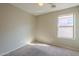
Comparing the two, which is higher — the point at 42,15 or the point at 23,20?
the point at 42,15

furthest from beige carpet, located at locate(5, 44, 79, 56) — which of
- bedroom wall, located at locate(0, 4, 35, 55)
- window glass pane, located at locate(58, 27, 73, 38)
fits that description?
window glass pane, located at locate(58, 27, 73, 38)

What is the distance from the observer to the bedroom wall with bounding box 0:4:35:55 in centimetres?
264

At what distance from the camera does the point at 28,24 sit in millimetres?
4250

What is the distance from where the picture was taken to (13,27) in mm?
3111

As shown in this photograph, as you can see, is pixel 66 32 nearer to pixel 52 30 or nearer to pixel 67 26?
pixel 67 26

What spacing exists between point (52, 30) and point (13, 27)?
1822 millimetres

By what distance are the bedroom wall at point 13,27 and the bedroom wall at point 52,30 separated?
0.55m

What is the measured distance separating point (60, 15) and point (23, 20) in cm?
168

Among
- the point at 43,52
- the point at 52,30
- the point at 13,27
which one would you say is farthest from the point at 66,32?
the point at 13,27

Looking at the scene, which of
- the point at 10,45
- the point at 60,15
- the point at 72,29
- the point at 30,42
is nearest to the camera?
the point at 10,45

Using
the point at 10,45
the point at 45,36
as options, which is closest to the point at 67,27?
the point at 45,36

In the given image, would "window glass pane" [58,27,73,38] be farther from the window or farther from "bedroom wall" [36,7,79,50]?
"bedroom wall" [36,7,79,50]

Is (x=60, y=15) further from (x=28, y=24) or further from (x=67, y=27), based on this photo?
(x=28, y=24)

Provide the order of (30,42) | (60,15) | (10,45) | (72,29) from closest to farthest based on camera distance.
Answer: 1. (10,45)
2. (72,29)
3. (60,15)
4. (30,42)
